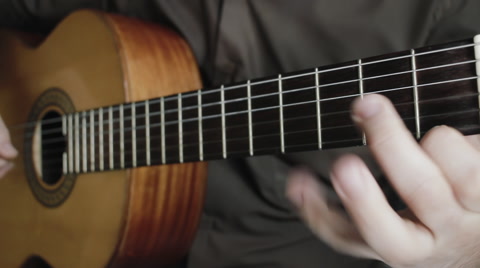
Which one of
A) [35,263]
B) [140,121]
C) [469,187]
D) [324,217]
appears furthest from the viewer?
A: [35,263]

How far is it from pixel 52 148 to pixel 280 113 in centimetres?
60

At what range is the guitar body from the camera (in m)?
0.76

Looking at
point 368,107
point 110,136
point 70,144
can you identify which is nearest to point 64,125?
point 70,144

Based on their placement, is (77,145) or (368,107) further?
(77,145)

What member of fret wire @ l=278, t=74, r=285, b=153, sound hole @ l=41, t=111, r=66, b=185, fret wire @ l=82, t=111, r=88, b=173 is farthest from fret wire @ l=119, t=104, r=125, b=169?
fret wire @ l=278, t=74, r=285, b=153

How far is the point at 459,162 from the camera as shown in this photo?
1.28ft

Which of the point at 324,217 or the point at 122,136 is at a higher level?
the point at 122,136

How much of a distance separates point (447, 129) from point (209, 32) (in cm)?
50

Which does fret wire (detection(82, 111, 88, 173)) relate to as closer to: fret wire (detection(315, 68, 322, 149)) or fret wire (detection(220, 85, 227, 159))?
fret wire (detection(220, 85, 227, 159))

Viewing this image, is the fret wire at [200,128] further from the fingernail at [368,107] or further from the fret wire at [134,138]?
the fingernail at [368,107]

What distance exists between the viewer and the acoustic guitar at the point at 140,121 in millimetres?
459

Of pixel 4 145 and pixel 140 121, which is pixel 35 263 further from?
pixel 140 121

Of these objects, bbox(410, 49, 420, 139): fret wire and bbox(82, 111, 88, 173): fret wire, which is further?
bbox(82, 111, 88, 173): fret wire

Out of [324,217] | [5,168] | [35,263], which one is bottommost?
[35,263]
